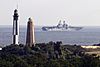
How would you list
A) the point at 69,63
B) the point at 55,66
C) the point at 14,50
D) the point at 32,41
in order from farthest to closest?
the point at 32,41
the point at 14,50
the point at 69,63
the point at 55,66

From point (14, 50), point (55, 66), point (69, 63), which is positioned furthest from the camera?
point (14, 50)

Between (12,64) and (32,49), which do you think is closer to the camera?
(12,64)

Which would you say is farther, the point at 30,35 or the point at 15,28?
the point at 15,28

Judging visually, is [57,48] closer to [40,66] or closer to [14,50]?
[14,50]

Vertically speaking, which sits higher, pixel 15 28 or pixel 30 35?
pixel 15 28

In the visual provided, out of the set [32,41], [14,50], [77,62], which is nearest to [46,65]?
[77,62]

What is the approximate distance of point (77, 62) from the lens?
4319 centimetres

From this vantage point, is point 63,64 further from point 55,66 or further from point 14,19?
point 14,19

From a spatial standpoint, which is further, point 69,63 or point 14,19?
point 14,19

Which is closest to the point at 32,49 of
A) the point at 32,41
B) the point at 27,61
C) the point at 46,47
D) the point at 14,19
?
the point at 46,47

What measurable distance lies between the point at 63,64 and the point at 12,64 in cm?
446

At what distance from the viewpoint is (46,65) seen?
135 ft

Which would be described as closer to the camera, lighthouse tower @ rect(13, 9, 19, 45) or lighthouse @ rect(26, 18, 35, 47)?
lighthouse @ rect(26, 18, 35, 47)

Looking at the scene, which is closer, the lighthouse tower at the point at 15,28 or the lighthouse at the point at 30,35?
the lighthouse at the point at 30,35
